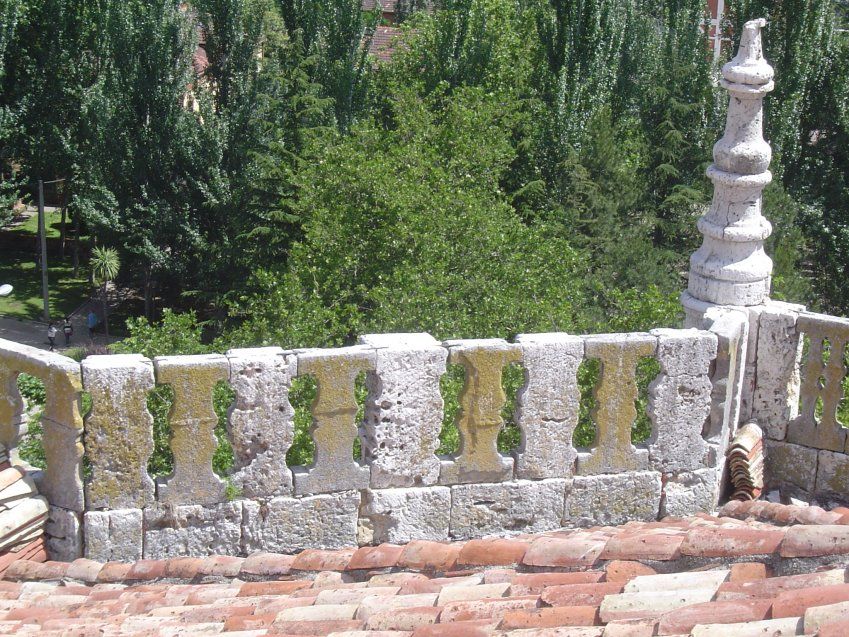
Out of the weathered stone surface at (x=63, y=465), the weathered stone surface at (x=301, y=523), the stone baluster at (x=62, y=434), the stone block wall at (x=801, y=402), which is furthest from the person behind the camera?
the stone block wall at (x=801, y=402)

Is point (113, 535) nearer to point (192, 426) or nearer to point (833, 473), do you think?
point (192, 426)

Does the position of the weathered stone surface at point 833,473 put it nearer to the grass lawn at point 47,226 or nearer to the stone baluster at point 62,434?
the stone baluster at point 62,434

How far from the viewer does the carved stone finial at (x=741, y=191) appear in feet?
30.2

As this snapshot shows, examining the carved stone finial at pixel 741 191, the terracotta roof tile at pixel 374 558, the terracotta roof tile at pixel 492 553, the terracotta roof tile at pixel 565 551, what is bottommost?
the terracotta roof tile at pixel 374 558

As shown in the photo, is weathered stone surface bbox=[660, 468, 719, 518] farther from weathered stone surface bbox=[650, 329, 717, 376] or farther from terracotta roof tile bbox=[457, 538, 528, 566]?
terracotta roof tile bbox=[457, 538, 528, 566]

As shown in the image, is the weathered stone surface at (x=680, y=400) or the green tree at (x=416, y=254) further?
the green tree at (x=416, y=254)

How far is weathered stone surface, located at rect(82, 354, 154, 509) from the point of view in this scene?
7.32 meters

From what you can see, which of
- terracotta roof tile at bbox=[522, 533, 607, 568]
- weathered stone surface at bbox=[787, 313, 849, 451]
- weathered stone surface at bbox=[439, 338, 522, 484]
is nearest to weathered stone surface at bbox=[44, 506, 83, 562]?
weathered stone surface at bbox=[439, 338, 522, 484]

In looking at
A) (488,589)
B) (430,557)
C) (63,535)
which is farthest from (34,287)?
(488,589)

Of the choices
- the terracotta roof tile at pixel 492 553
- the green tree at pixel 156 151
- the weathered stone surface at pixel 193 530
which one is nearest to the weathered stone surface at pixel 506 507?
the terracotta roof tile at pixel 492 553

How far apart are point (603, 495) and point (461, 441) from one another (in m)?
1.13

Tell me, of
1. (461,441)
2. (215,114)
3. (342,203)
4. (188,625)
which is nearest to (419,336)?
(461,441)

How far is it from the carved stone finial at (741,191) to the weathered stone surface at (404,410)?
279 cm

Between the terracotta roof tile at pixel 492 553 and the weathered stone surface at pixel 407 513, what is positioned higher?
the terracotta roof tile at pixel 492 553
